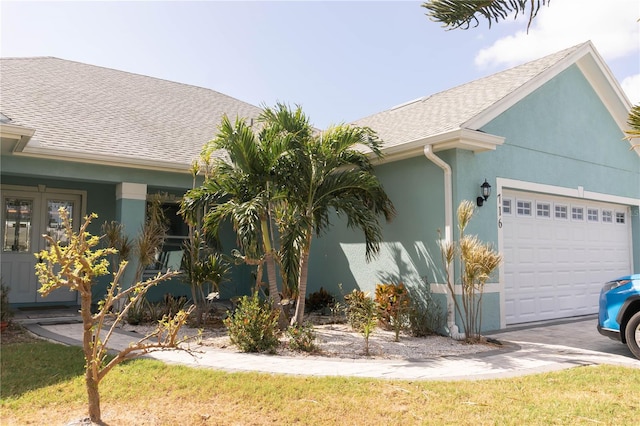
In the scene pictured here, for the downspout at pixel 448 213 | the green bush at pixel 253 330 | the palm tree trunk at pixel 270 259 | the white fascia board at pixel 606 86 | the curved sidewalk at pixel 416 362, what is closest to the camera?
the curved sidewalk at pixel 416 362

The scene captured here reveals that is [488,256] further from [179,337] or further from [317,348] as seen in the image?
[179,337]

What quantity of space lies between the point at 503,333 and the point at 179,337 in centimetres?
576

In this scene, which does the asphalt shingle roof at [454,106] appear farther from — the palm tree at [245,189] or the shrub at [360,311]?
the shrub at [360,311]

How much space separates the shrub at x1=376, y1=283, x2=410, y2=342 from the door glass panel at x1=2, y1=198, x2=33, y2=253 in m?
8.21

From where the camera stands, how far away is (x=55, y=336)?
7707 millimetres

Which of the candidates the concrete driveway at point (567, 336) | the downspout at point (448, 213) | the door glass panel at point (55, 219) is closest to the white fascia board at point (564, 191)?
the downspout at point (448, 213)

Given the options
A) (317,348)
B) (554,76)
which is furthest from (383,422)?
(554,76)

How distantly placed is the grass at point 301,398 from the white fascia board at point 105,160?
4.33 metres

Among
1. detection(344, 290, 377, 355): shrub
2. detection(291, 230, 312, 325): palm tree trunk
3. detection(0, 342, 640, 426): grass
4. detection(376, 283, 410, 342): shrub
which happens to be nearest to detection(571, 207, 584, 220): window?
detection(376, 283, 410, 342): shrub

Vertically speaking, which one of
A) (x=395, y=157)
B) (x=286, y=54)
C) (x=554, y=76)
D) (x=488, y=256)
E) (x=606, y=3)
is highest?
(x=286, y=54)

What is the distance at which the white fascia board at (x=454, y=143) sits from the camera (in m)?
8.21

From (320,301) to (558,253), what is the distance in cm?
545

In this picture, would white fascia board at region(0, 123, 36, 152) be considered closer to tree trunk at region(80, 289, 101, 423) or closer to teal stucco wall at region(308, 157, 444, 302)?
tree trunk at region(80, 289, 101, 423)

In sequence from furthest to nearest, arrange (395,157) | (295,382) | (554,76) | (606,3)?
(554,76)
(395,157)
(606,3)
(295,382)
